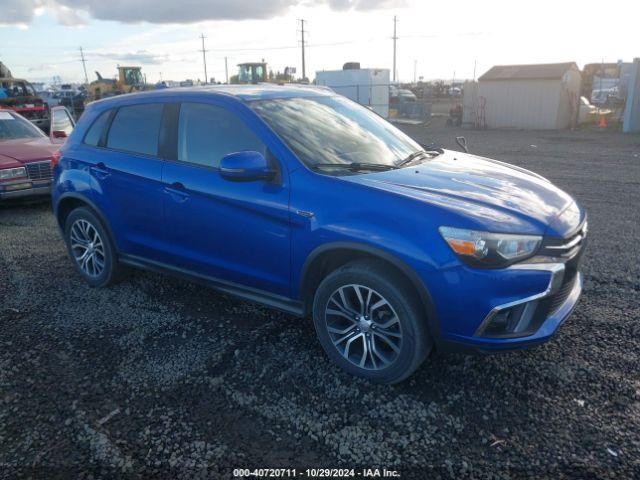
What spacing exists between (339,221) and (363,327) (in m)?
0.70

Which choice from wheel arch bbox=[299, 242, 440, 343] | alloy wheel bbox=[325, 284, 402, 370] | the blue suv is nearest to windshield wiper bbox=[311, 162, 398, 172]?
the blue suv

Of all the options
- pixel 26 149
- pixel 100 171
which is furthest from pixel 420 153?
pixel 26 149

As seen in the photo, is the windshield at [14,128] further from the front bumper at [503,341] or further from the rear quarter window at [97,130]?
the front bumper at [503,341]

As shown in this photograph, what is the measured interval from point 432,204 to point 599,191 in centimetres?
735

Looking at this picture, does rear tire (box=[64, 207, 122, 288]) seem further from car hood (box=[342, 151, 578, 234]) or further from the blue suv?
car hood (box=[342, 151, 578, 234])

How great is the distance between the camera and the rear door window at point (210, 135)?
11.8 feet

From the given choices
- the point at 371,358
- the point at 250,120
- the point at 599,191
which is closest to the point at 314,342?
the point at 371,358

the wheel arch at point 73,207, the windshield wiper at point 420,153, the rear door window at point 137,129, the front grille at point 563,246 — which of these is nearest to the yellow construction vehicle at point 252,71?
the wheel arch at point 73,207

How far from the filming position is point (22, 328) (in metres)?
4.12

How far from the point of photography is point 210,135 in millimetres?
3818

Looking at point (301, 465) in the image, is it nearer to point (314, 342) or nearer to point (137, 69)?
Result: point (314, 342)

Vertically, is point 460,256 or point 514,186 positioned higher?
point 514,186

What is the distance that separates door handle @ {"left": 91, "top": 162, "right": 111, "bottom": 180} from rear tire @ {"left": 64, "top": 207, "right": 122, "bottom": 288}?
0.41m

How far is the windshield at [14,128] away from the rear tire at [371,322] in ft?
26.9
